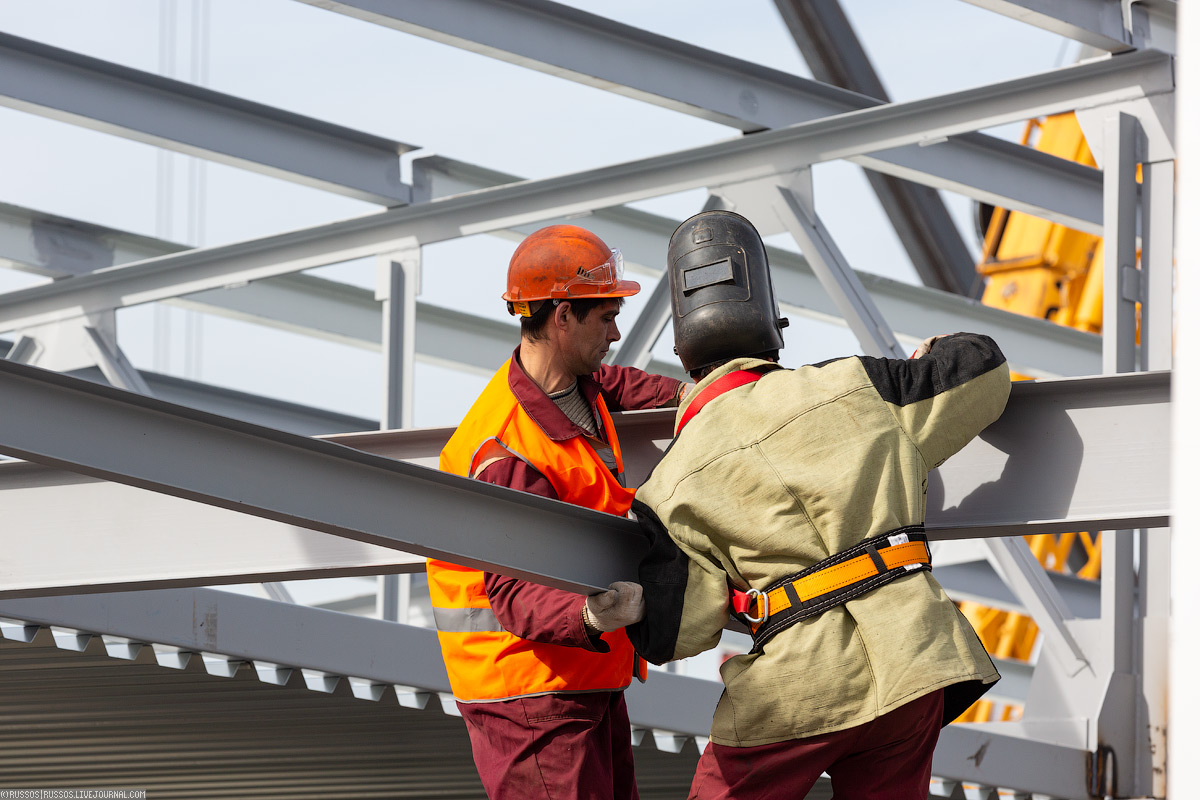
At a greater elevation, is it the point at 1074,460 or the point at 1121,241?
the point at 1121,241

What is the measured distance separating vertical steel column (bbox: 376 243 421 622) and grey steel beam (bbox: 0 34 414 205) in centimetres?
33

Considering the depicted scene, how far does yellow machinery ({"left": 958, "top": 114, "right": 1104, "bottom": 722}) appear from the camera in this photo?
16.3m

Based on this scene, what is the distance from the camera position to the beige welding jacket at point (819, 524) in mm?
3137

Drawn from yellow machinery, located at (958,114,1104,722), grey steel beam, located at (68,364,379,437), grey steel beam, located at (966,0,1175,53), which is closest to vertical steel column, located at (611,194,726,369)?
grey steel beam, located at (966,0,1175,53)

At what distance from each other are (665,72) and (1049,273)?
425 inches

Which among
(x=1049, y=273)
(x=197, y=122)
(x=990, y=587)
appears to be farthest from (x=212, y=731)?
(x=1049, y=273)

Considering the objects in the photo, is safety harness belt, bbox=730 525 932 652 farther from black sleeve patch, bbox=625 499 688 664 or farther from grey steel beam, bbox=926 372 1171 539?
grey steel beam, bbox=926 372 1171 539

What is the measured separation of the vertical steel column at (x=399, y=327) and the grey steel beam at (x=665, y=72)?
5.22 ft

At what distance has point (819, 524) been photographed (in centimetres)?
317

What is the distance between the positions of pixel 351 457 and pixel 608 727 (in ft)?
3.64

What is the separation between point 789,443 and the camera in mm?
3191

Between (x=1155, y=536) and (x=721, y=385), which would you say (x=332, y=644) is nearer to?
(x=721, y=385)

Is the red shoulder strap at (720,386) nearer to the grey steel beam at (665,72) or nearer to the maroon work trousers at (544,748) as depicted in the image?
the maroon work trousers at (544,748)

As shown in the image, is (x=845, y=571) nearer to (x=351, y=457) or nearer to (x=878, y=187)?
(x=351, y=457)
